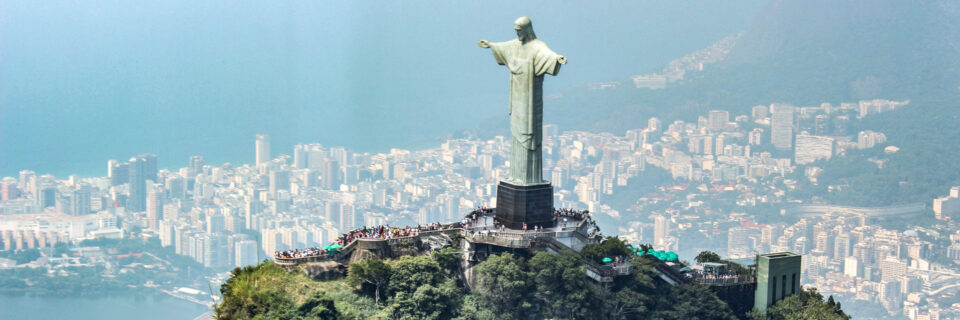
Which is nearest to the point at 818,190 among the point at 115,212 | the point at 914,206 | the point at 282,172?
the point at 914,206

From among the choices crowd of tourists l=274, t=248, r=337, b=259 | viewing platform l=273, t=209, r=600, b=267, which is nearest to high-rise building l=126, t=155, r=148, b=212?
viewing platform l=273, t=209, r=600, b=267

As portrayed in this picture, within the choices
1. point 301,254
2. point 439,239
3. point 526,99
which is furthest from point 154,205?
point 526,99

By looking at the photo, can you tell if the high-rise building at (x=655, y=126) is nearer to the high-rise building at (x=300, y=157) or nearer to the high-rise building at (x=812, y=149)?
the high-rise building at (x=812, y=149)

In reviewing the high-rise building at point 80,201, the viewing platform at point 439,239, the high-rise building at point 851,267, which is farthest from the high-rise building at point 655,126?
the viewing platform at point 439,239

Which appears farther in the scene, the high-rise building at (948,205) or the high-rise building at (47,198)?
the high-rise building at (47,198)

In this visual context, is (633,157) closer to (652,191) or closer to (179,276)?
(652,191)

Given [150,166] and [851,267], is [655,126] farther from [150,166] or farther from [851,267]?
[150,166]
